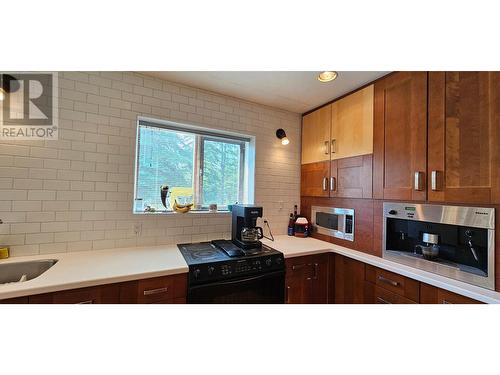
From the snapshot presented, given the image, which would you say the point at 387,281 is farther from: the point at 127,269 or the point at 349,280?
the point at 127,269

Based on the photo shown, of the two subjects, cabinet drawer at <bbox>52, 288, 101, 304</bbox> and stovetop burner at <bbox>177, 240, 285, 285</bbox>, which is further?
stovetop burner at <bbox>177, 240, 285, 285</bbox>

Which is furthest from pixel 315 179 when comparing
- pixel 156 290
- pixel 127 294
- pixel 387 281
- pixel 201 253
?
pixel 127 294

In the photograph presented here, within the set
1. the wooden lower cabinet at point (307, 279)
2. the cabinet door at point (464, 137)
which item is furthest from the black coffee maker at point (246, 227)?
the cabinet door at point (464, 137)

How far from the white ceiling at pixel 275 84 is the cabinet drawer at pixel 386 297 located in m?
1.68

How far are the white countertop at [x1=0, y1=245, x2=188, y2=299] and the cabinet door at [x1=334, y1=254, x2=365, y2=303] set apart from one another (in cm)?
136

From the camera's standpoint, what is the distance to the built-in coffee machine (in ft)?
3.83

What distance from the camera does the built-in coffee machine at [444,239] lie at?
3.83ft

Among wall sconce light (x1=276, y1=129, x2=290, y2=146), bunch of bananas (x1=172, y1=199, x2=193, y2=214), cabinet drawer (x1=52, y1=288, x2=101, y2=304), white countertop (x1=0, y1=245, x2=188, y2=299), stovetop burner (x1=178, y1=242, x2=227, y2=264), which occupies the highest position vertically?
wall sconce light (x1=276, y1=129, x2=290, y2=146)

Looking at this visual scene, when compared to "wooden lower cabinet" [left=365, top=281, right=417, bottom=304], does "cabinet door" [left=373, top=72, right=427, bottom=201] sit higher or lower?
higher

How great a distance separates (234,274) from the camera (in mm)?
1483

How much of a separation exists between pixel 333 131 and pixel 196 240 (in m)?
1.75

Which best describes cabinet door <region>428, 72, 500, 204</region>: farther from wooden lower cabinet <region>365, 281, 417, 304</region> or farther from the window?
the window

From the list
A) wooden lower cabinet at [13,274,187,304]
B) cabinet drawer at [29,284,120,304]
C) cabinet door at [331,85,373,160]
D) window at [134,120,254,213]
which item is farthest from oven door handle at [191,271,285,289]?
cabinet door at [331,85,373,160]

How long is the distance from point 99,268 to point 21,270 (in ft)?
1.87
